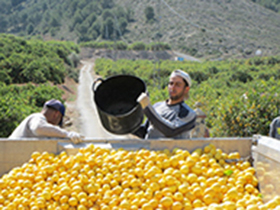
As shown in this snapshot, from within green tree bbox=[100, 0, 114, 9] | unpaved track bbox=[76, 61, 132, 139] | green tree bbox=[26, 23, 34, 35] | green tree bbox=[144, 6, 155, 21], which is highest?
green tree bbox=[100, 0, 114, 9]

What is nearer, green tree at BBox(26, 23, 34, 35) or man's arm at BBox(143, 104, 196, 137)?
man's arm at BBox(143, 104, 196, 137)

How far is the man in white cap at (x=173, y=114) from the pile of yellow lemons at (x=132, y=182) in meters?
0.28

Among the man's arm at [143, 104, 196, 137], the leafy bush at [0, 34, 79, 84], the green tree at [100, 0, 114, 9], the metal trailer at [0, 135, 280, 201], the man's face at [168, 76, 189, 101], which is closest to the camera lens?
the metal trailer at [0, 135, 280, 201]

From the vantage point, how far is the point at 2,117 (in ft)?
24.2

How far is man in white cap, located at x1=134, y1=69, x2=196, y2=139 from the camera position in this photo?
10.7 feet

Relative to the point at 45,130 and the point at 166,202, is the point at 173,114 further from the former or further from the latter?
the point at 45,130

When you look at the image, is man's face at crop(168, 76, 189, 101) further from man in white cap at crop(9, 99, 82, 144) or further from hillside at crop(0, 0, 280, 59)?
hillside at crop(0, 0, 280, 59)

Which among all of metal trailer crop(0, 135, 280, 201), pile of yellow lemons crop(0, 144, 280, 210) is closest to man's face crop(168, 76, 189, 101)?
metal trailer crop(0, 135, 280, 201)

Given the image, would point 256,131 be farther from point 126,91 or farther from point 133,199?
point 133,199

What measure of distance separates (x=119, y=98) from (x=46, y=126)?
111 cm

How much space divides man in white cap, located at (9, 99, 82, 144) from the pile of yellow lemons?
22 cm

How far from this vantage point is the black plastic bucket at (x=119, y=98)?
3576 millimetres

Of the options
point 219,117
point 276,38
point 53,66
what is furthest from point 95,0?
point 219,117

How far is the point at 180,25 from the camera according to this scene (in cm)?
7419
